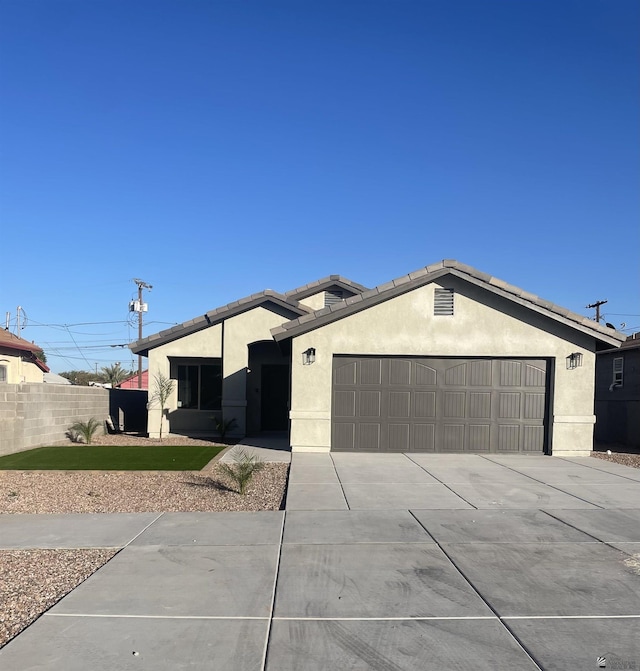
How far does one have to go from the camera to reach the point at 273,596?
4.93 metres

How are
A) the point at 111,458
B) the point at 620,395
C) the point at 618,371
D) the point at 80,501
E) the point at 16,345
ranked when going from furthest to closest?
the point at 16,345 < the point at 618,371 < the point at 620,395 < the point at 111,458 < the point at 80,501

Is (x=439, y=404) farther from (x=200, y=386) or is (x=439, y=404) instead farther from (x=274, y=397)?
(x=200, y=386)

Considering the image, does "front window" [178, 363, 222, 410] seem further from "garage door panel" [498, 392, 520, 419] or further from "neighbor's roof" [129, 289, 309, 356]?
"garage door panel" [498, 392, 520, 419]

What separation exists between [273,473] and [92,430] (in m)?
7.76

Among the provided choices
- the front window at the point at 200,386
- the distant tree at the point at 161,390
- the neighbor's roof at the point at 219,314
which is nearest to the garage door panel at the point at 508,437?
the neighbor's roof at the point at 219,314

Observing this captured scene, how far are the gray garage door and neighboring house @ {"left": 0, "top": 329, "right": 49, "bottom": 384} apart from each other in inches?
631

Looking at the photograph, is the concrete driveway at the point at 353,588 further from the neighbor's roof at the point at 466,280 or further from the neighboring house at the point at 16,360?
the neighboring house at the point at 16,360

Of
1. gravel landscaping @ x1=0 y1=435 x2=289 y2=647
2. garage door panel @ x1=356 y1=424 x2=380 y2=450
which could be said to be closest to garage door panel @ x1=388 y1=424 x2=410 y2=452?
garage door panel @ x1=356 y1=424 x2=380 y2=450

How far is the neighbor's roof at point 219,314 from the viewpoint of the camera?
17.8 metres

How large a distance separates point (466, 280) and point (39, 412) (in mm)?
11645

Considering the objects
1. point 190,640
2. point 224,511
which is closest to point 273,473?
point 224,511

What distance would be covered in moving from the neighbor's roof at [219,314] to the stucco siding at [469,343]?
3.62 meters

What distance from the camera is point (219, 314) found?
1792 centimetres

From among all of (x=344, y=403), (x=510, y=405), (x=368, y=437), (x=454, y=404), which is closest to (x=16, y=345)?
(x=344, y=403)
